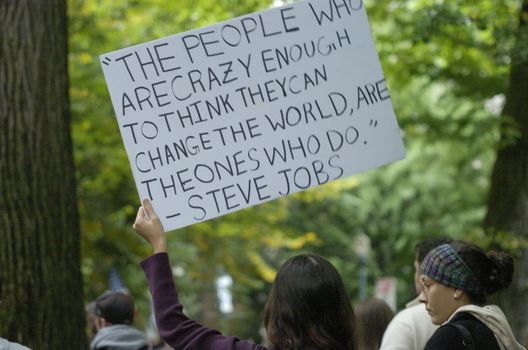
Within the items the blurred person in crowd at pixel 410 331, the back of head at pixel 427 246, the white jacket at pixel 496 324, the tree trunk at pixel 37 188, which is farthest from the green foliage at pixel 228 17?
the white jacket at pixel 496 324

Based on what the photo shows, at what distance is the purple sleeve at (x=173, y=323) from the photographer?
3.47 metres

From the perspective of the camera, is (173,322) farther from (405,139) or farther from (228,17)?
(405,139)

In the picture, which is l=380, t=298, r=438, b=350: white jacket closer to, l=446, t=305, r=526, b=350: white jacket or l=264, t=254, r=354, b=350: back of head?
l=446, t=305, r=526, b=350: white jacket

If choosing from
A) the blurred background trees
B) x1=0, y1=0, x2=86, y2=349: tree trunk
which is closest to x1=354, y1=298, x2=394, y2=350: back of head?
x1=0, y1=0, x2=86, y2=349: tree trunk

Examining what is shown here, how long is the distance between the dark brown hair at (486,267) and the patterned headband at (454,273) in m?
0.02

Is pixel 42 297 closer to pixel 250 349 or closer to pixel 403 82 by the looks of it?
pixel 250 349

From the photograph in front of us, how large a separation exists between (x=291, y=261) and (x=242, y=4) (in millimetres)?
9588

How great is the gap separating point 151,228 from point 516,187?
6.08 metres

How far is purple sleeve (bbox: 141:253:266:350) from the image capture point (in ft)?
11.4

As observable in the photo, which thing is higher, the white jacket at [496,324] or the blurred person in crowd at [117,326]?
the blurred person in crowd at [117,326]

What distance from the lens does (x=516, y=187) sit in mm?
9273

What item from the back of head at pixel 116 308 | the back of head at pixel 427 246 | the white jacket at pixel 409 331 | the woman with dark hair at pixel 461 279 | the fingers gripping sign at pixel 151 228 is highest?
the fingers gripping sign at pixel 151 228

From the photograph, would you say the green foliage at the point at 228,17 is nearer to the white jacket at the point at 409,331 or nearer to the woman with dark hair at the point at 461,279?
the white jacket at the point at 409,331

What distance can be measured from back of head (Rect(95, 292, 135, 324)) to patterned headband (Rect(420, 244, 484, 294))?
304 centimetres
